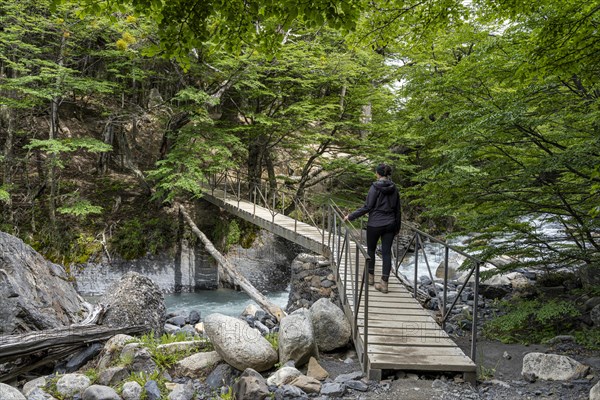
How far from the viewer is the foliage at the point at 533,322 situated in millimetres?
5230

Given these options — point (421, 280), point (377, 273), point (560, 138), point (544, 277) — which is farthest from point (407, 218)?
point (560, 138)

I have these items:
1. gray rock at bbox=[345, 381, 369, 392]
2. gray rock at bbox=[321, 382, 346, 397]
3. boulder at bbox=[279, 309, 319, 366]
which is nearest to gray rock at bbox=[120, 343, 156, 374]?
boulder at bbox=[279, 309, 319, 366]

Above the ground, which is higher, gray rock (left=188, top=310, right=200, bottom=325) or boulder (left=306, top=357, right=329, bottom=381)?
boulder (left=306, top=357, right=329, bottom=381)

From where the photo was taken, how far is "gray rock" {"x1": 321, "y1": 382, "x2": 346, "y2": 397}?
3.83m

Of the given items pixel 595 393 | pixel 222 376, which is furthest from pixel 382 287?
pixel 595 393

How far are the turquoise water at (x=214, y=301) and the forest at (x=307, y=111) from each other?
2.10m

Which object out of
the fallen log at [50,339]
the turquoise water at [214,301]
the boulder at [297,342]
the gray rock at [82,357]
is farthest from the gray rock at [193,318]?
the boulder at [297,342]

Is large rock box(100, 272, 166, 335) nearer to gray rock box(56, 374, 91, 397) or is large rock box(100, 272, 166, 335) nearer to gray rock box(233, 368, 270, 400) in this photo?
gray rock box(56, 374, 91, 397)

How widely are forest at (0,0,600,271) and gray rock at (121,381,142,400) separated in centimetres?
318

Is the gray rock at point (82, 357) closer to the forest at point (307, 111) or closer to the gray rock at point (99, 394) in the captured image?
the gray rock at point (99, 394)

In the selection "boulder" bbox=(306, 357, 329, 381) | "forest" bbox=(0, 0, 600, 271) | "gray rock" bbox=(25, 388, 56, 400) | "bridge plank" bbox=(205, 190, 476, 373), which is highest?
"forest" bbox=(0, 0, 600, 271)

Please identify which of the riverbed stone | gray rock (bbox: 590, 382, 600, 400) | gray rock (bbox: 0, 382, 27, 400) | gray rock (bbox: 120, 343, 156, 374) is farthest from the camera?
gray rock (bbox: 120, 343, 156, 374)

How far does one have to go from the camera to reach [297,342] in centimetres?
457

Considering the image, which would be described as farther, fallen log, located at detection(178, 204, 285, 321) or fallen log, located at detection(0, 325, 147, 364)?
fallen log, located at detection(178, 204, 285, 321)
